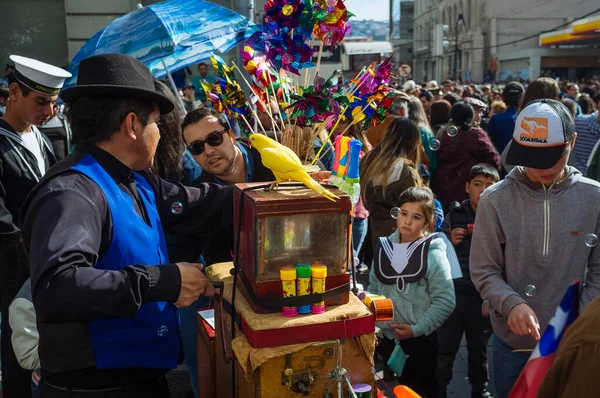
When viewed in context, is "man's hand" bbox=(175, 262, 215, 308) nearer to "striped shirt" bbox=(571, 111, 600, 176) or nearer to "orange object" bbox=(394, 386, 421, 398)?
"orange object" bbox=(394, 386, 421, 398)

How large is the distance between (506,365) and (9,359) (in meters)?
2.62

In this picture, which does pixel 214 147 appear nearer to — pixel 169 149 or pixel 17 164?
pixel 169 149

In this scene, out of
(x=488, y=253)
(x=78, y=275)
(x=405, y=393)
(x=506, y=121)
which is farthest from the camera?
(x=506, y=121)

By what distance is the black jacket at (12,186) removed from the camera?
3.22 m

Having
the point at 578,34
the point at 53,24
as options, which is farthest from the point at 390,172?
the point at 578,34

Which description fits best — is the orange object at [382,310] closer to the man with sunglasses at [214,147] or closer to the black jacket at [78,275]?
the black jacket at [78,275]

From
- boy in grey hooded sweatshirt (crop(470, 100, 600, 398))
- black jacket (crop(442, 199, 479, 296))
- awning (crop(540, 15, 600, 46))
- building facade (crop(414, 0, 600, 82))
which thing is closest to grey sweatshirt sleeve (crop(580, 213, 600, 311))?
boy in grey hooded sweatshirt (crop(470, 100, 600, 398))

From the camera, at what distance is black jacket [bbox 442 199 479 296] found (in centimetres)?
375

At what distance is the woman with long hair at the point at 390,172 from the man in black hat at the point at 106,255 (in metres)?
2.77

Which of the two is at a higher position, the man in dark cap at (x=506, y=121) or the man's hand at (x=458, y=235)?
the man in dark cap at (x=506, y=121)

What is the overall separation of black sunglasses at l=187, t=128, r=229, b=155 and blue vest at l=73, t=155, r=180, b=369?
96cm

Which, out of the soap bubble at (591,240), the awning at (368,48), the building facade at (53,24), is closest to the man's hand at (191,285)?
the soap bubble at (591,240)

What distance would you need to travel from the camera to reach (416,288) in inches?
133

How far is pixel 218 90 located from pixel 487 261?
140 cm
